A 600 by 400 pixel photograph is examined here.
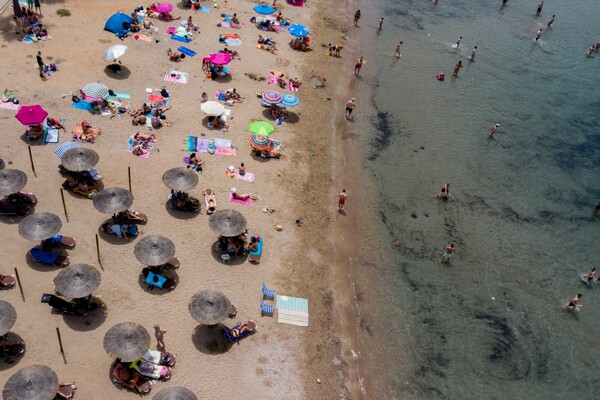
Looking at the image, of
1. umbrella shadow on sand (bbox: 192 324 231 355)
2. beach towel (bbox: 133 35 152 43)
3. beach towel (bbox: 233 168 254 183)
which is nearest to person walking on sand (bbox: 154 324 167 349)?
umbrella shadow on sand (bbox: 192 324 231 355)

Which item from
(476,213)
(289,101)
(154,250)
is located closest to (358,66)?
(289,101)

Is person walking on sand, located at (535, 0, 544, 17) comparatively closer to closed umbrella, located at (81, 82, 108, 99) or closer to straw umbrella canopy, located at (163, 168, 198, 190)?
straw umbrella canopy, located at (163, 168, 198, 190)

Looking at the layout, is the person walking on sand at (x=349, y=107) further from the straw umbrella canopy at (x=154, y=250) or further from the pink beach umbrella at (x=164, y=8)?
the straw umbrella canopy at (x=154, y=250)

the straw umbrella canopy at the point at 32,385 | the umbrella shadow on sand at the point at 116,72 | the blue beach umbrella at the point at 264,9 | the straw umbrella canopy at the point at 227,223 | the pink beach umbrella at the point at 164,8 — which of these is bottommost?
the straw umbrella canopy at the point at 32,385

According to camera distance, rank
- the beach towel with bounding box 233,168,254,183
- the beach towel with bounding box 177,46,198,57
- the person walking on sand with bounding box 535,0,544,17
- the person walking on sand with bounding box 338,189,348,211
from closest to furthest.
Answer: the person walking on sand with bounding box 338,189,348,211 < the beach towel with bounding box 233,168,254,183 < the beach towel with bounding box 177,46,198,57 < the person walking on sand with bounding box 535,0,544,17

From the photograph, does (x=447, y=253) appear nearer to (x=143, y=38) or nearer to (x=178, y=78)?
(x=178, y=78)

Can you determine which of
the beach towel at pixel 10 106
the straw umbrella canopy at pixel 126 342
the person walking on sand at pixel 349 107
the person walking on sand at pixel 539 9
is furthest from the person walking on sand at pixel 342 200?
the person walking on sand at pixel 539 9
